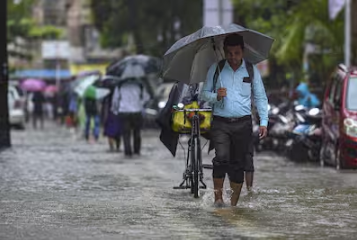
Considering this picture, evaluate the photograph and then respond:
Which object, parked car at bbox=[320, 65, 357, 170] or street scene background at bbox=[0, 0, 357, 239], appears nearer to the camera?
street scene background at bbox=[0, 0, 357, 239]

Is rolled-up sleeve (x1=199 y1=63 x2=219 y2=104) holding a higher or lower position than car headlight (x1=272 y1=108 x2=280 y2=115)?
higher

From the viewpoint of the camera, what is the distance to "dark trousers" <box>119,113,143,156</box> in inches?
922

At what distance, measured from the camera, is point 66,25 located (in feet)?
343

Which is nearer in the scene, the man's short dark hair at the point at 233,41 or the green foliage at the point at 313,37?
the man's short dark hair at the point at 233,41

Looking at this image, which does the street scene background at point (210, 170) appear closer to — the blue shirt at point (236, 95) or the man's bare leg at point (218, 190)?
the man's bare leg at point (218, 190)

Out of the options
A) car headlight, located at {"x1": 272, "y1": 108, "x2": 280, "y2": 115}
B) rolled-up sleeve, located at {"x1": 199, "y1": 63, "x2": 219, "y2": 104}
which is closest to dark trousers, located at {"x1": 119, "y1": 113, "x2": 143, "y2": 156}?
car headlight, located at {"x1": 272, "y1": 108, "x2": 280, "y2": 115}

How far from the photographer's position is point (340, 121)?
18.4 metres

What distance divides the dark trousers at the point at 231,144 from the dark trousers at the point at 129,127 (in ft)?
37.1

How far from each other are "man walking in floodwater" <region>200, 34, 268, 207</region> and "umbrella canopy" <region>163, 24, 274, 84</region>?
71 cm

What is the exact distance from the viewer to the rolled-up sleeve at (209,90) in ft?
39.3

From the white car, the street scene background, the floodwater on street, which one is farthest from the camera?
the white car

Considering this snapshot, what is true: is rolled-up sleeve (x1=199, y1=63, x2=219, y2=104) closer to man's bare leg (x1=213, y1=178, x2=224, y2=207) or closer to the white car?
man's bare leg (x1=213, y1=178, x2=224, y2=207)

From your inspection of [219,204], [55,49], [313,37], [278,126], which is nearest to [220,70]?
[219,204]

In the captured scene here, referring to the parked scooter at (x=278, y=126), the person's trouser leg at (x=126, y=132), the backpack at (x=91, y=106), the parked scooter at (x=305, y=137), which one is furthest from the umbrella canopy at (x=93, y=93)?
the parked scooter at (x=305, y=137)
